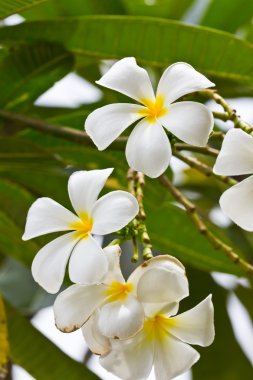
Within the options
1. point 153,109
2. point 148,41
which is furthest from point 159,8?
point 153,109

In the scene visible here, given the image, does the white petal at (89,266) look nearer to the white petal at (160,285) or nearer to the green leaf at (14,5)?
the white petal at (160,285)

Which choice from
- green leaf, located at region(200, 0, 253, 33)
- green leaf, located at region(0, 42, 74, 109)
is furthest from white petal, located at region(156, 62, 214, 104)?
green leaf, located at region(200, 0, 253, 33)

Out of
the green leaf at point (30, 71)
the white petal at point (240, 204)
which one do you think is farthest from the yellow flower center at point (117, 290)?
the green leaf at point (30, 71)

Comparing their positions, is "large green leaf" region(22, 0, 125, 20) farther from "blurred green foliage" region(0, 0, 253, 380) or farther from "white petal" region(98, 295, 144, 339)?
"white petal" region(98, 295, 144, 339)

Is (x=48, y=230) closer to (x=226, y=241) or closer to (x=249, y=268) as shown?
(x=249, y=268)

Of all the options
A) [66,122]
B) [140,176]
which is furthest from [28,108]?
[140,176]

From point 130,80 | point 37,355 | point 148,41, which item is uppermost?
point 130,80

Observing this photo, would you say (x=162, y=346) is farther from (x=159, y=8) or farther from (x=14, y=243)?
(x=159, y=8)

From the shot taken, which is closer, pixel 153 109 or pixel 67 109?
pixel 153 109
